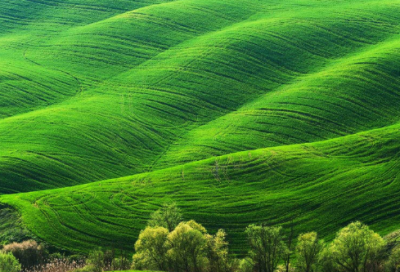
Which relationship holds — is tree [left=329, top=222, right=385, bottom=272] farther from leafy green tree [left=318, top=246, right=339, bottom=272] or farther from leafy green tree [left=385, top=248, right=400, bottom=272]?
leafy green tree [left=385, top=248, right=400, bottom=272]

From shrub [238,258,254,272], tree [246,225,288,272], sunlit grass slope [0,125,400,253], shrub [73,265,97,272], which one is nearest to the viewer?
tree [246,225,288,272]

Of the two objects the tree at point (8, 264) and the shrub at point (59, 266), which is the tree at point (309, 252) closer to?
the shrub at point (59, 266)

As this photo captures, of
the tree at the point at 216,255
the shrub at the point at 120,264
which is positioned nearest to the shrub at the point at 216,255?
the tree at the point at 216,255

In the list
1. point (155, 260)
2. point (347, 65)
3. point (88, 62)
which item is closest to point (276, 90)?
point (347, 65)

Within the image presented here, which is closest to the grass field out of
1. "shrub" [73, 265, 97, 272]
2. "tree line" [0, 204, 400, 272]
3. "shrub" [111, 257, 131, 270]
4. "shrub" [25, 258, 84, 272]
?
"shrub" [25, 258, 84, 272]

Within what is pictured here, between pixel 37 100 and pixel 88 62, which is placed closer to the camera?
pixel 37 100

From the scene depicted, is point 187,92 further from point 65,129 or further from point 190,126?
point 65,129

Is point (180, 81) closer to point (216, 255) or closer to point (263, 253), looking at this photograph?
point (216, 255)
